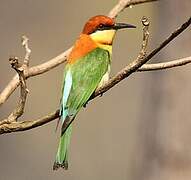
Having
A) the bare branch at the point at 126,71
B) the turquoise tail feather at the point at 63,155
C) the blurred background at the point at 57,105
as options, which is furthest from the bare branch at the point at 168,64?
the blurred background at the point at 57,105

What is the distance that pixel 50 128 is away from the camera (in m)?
2.90

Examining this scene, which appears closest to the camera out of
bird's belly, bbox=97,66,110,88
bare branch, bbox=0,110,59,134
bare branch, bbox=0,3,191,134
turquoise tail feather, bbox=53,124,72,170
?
bare branch, bbox=0,3,191,134

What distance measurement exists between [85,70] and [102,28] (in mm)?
102

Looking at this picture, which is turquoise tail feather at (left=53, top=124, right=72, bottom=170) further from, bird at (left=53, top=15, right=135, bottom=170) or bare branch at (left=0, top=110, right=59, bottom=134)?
bare branch at (left=0, top=110, right=59, bottom=134)

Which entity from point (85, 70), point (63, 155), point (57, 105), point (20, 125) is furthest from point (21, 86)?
point (57, 105)

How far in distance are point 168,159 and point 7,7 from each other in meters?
1.20

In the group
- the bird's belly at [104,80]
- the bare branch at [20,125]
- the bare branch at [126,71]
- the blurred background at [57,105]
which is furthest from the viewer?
the blurred background at [57,105]

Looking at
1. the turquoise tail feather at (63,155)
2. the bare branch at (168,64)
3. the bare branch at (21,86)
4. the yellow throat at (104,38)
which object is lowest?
the turquoise tail feather at (63,155)

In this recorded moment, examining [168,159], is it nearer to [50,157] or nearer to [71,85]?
[71,85]

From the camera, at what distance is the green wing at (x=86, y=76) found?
5.20 ft

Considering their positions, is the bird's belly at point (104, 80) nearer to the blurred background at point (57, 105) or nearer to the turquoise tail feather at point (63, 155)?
the turquoise tail feather at point (63, 155)

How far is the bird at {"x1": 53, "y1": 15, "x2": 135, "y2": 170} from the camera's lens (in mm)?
1554

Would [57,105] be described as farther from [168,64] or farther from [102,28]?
[168,64]

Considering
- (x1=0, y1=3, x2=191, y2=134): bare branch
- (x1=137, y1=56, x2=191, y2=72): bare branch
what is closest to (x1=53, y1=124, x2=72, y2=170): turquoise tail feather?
(x1=0, y1=3, x2=191, y2=134): bare branch
